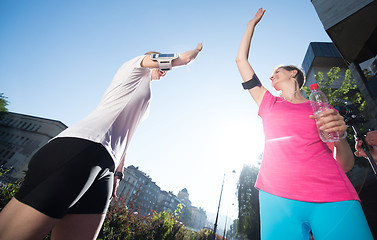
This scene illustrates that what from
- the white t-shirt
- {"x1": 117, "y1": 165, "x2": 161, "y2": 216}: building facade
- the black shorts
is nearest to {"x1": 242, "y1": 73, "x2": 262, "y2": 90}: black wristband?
the white t-shirt

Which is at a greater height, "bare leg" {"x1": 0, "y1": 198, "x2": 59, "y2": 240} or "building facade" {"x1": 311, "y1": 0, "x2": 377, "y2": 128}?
"building facade" {"x1": 311, "y1": 0, "x2": 377, "y2": 128}

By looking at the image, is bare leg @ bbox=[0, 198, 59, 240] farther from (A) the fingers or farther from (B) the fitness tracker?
(A) the fingers

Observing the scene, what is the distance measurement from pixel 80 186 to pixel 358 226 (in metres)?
1.76

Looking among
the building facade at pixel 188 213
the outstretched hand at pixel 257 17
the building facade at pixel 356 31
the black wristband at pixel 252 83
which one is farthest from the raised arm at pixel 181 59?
the building facade at pixel 188 213

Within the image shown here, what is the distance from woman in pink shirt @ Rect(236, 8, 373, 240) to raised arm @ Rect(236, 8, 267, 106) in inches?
5.3

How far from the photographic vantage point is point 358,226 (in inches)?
39.2

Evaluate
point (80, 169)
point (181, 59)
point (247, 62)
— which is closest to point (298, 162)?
point (247, 62)

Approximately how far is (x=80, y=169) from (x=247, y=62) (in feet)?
6.66

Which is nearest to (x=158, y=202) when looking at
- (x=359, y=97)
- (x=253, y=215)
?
(x=253, y=215)

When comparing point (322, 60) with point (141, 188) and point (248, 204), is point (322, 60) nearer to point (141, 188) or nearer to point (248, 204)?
point (248, 204)

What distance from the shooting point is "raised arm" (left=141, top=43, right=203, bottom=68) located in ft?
5.01

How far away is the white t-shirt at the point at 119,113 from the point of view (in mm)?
1080

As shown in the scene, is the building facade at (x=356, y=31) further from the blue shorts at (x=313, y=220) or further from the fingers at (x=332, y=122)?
the blue shorts at (x=313, y=220)

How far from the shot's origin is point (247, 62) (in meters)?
1.99
